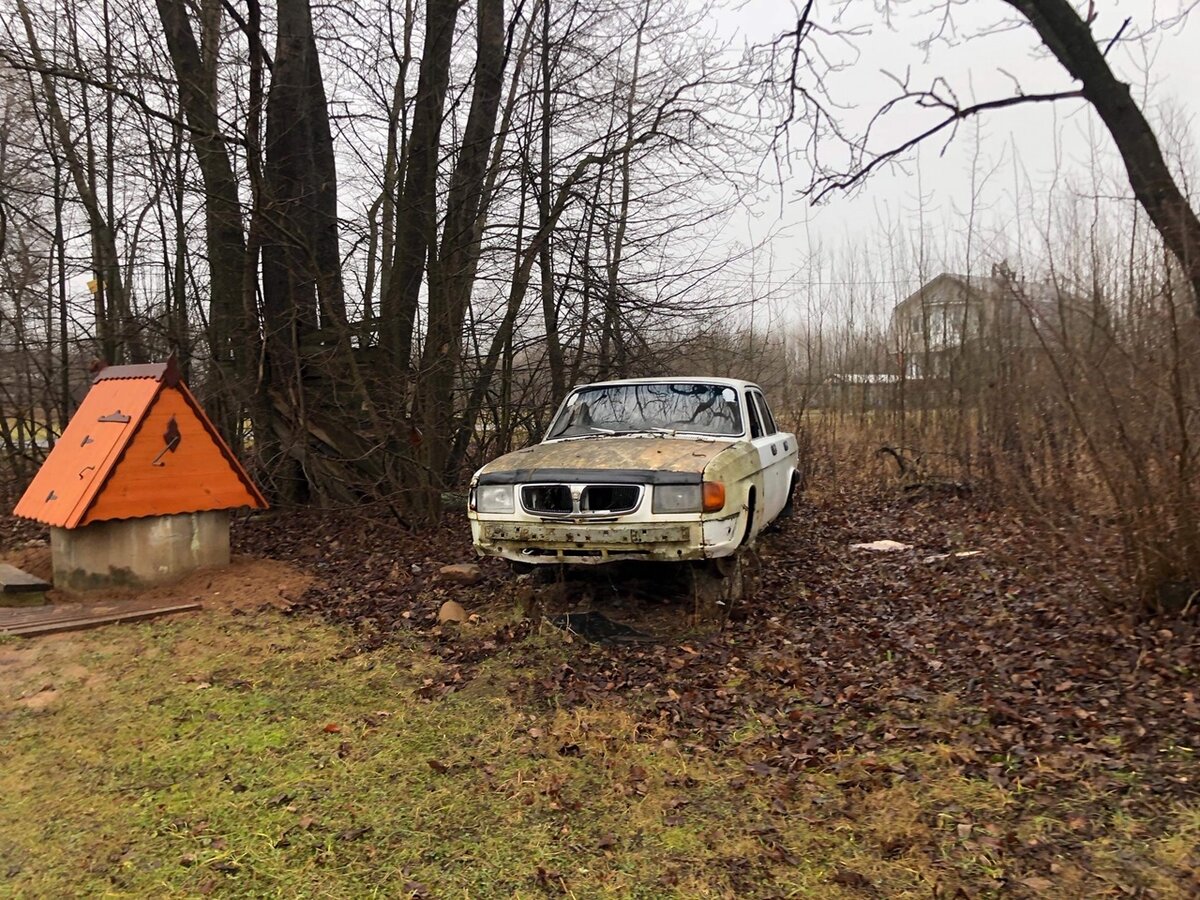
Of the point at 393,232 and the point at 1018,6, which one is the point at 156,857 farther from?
the point at 393,232

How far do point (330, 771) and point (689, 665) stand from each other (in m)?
2.27

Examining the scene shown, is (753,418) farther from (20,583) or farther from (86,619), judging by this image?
(20,583)

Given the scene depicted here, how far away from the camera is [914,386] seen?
1462 centimetres

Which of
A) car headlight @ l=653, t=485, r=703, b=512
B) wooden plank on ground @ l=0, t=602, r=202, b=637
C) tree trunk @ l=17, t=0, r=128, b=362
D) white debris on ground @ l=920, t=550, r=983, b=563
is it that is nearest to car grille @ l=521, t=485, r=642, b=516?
car headlight @ l=653, t=485, r=703, b=512

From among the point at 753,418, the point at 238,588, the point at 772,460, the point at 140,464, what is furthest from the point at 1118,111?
the point at 140,464

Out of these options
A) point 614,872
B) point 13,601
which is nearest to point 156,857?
point 614,872

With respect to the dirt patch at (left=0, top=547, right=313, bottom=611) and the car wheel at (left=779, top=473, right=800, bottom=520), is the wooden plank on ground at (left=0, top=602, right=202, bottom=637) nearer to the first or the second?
the dirt patch at (left=0, top=547, right=313, bottom=611)

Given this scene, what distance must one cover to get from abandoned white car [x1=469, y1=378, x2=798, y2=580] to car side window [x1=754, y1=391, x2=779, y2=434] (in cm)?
78

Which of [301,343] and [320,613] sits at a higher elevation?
[301,343]

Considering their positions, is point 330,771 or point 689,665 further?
point 689,665

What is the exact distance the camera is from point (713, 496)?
549 centimetres

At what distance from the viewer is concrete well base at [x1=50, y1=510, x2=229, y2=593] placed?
6.59m

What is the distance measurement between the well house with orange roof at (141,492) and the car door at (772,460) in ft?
14.4

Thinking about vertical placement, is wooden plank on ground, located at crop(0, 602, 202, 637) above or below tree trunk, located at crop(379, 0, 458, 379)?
below
